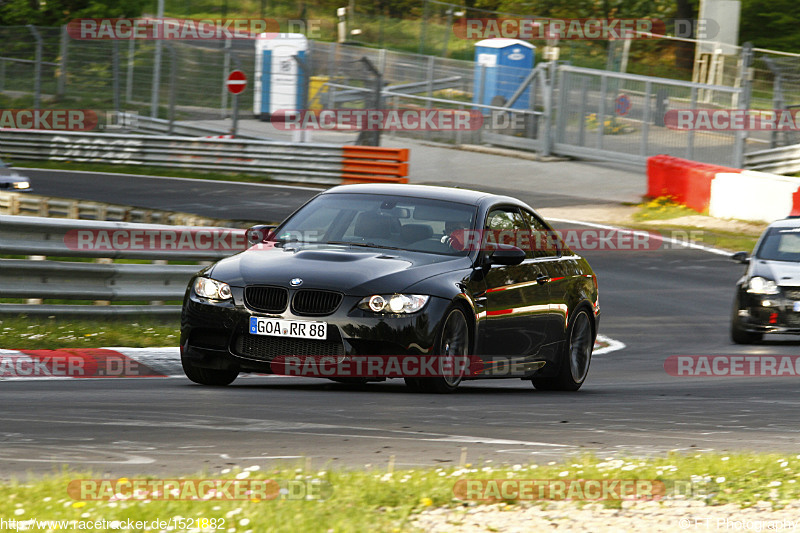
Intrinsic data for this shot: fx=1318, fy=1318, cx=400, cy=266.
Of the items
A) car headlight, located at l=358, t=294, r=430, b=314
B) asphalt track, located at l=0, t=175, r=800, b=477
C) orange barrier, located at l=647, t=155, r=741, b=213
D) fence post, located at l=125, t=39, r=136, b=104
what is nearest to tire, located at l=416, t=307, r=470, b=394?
asphalt track, located at l=0, t=175, r=800, b=477

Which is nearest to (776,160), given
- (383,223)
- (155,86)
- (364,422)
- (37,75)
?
(155,86)

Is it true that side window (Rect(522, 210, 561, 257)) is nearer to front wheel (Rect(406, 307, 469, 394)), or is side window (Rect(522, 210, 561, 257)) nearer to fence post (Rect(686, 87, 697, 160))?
front wheel (Rect(406, 307, 469, 394))

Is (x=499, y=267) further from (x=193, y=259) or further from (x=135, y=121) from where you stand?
(x=135, y=121)

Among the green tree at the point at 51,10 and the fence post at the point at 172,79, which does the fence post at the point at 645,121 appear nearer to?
the fence post at the point at 172,79

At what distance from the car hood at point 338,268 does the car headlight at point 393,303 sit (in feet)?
0.14

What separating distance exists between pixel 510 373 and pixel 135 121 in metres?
26.8

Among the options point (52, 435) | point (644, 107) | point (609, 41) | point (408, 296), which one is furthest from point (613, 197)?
point (52, 435)

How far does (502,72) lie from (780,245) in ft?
69.7

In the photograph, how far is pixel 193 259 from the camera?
12.0m

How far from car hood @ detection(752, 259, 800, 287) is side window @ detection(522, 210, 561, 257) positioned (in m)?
5.01

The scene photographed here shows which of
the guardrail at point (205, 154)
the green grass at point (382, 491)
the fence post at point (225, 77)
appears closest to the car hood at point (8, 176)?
the guardrail at point (205, 154)

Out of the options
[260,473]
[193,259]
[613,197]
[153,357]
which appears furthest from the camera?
[613,197]

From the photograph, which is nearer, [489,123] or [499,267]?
[499,267]

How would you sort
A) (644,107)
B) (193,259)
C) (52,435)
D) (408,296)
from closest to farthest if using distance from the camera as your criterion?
(52,435)
(408,296)
(193,259)
(644,107)
